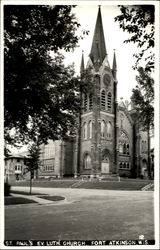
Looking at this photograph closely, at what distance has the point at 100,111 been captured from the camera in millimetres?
11086

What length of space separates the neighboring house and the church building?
0.84 metres

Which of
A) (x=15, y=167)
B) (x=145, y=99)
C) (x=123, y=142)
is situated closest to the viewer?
(x=15, y=167)

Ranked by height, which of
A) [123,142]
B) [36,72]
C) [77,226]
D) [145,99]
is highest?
[36,72]

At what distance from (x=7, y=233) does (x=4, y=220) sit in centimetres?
36

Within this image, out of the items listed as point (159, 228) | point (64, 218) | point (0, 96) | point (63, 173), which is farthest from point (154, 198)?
point (63, 173)

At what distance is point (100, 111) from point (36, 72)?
13.4 feet

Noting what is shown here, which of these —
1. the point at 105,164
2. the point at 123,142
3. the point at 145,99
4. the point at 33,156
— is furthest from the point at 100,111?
the point at 123,142

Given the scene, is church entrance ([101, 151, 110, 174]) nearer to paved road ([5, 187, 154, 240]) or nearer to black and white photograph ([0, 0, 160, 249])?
black and white photograph ([0, 0, 160, 249])

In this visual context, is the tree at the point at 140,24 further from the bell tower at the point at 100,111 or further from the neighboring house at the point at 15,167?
the neighboring house at the point at 15,167

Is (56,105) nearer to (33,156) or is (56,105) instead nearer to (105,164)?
(33,156)

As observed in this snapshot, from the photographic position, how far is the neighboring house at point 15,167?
7242 millimetres

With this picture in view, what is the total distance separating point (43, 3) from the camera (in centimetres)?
626

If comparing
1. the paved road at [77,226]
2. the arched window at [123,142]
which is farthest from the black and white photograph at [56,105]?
the arched window at [123,142]

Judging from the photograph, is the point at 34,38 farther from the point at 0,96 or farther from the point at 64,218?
the point at 64,218
